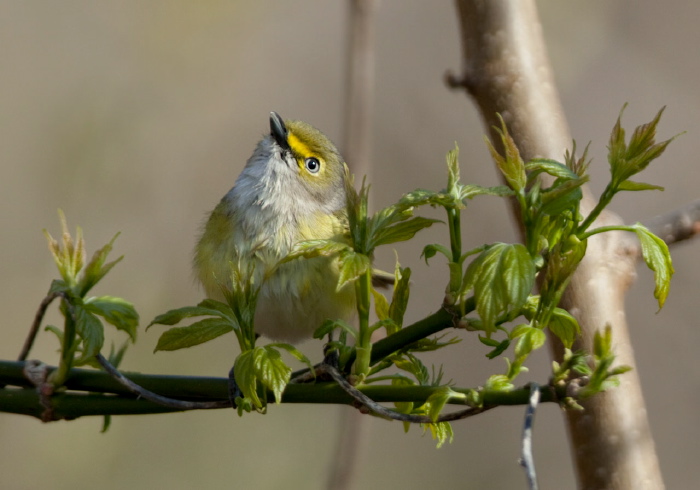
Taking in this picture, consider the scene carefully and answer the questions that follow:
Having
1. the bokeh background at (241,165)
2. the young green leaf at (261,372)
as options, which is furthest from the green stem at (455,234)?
the bokeh background at (241,165)

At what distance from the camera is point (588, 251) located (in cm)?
205

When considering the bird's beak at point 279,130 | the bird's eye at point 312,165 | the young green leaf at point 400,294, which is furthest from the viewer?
the bird's eye at point 312,165

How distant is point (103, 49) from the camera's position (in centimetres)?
555

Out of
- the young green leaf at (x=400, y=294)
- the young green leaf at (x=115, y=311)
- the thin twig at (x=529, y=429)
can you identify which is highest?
the young green leaf at (x=400, y=294)

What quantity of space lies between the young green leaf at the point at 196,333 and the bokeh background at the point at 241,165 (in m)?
3.22

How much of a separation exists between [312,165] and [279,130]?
0.62 feet

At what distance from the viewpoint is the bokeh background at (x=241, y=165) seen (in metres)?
4.80

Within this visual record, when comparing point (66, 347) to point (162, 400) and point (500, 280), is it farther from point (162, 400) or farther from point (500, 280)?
point (500, 280)

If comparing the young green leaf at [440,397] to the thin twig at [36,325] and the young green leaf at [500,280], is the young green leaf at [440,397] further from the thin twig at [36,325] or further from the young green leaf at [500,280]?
the thin twig at [36,325]

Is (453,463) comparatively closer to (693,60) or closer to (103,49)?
(693,60)

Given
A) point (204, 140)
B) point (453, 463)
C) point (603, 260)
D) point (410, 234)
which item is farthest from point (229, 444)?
point (410, 234)

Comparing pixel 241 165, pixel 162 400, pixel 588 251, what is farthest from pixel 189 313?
pixel 241 165

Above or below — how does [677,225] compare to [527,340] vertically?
above

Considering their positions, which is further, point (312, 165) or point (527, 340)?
point (312, 165)
